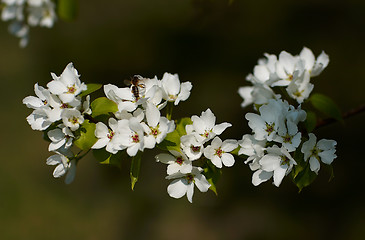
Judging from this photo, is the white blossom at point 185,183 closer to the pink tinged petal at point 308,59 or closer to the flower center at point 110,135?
the flower center at point 110,135

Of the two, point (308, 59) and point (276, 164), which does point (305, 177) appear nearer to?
point (276, 164)

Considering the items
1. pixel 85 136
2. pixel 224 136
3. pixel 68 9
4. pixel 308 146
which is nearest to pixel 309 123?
pixel 308 146

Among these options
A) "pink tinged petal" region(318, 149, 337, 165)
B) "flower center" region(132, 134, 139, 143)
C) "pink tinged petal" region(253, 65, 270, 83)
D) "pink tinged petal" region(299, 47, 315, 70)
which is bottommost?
"pink tinged petal" region(318, 149, 337, 165)

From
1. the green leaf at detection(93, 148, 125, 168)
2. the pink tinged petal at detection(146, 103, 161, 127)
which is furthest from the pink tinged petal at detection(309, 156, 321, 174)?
the green leaf at detection(93, 148, 125, 168)

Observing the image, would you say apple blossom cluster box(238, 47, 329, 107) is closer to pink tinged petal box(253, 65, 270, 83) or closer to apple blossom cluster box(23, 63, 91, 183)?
pink tinged petal box(253, 65, 270, 83)

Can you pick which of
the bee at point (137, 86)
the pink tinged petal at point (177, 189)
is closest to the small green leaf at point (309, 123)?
the pink tinged petal at point (177, 189)
